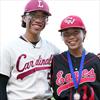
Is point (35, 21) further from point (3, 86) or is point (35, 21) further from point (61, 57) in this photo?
point (3, 86)

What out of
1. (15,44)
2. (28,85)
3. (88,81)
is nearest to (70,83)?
(88,81)

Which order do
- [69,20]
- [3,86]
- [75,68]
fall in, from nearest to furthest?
[3,86] < [75,68] < [69,20]

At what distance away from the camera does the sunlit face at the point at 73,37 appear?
493cm

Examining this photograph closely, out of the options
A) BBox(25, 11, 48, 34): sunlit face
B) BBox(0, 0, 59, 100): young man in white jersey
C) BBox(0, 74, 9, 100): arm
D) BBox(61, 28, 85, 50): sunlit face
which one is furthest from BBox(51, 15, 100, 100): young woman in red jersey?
BBox(0, 74, 9, 100): arm

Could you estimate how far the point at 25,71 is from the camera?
193 inches

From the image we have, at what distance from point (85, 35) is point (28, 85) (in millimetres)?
1158

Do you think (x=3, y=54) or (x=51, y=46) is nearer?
(x=3, y=54)

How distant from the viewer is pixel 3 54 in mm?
4828

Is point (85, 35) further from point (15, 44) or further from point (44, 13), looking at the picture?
point (15, 44)

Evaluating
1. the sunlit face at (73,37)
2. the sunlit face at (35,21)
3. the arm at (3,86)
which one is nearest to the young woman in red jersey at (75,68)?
the sunlit face at (73,37)

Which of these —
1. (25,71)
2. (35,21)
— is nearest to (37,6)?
(35,21)

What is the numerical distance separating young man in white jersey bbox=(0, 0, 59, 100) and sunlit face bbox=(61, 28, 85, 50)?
0.36 metres

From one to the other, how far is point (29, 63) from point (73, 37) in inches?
29.0

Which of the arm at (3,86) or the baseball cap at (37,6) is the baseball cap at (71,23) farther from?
the arm at (3,86)
